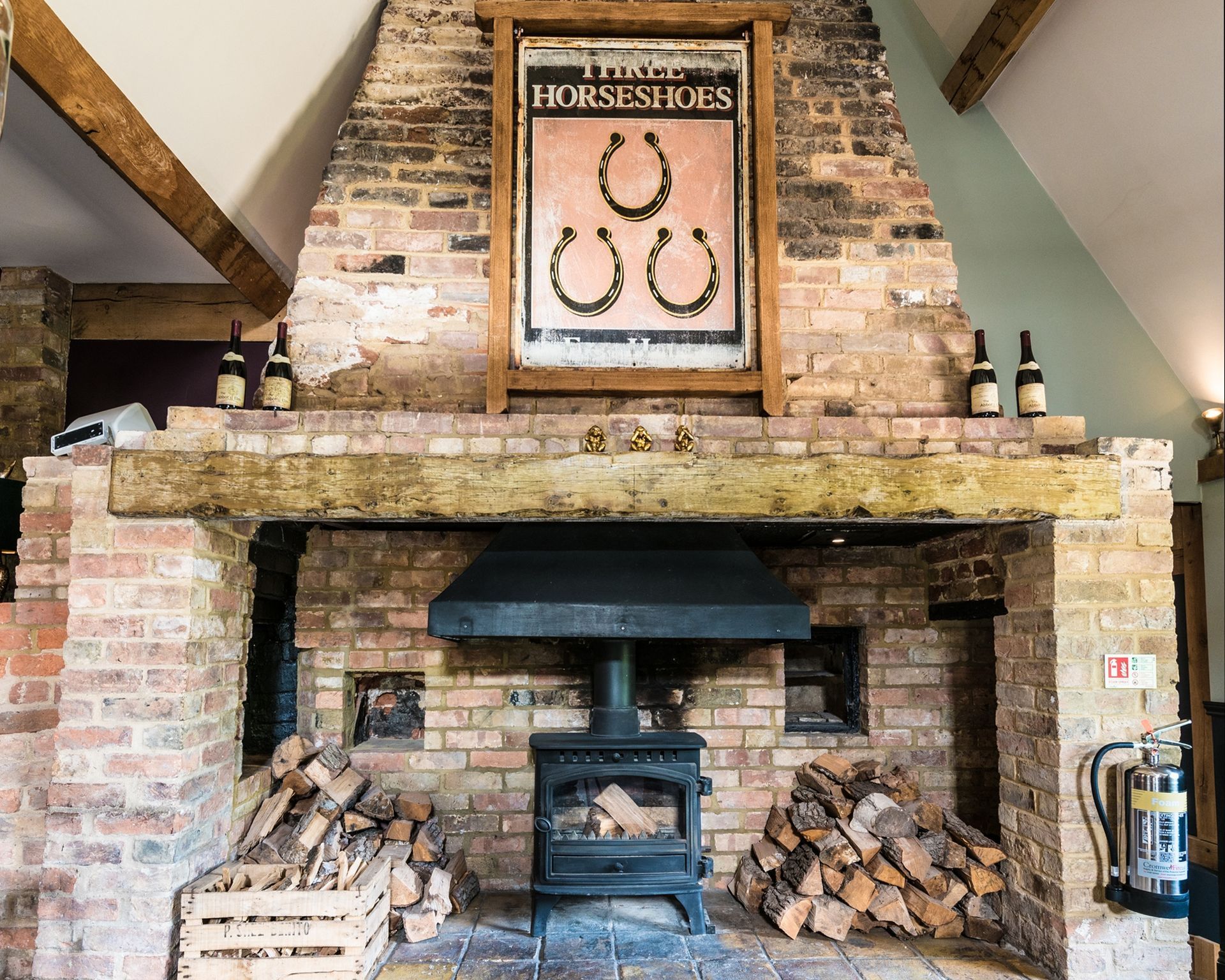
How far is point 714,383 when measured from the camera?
Result: 283cm

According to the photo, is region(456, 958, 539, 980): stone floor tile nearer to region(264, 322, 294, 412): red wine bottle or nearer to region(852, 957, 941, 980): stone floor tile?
region(852, 957, 941, 980): stone floor tile

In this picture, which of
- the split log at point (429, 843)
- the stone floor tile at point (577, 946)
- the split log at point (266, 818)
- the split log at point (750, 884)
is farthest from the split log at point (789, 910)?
the split log at point (266, 818)

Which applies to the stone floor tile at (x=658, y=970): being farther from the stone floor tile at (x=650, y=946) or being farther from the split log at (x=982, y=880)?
the split log at (x=982, y=880)

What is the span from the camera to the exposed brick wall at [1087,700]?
2.53 metres

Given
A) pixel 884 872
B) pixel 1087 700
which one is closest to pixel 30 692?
pixel 884 872

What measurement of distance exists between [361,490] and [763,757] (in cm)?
200

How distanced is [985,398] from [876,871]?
1.72m

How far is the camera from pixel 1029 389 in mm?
2916

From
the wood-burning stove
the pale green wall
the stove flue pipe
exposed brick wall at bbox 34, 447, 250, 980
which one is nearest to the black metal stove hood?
the wood-burning stove

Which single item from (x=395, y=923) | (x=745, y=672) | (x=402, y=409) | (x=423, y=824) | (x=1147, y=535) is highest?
(x=402, y=409)

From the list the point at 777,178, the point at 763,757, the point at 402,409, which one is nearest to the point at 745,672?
the point at 763,757

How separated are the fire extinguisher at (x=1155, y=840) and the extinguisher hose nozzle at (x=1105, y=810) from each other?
0.02 meters

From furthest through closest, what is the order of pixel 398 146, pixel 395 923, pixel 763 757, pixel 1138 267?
pixel 1138 267
pixel 763 757
pixel 398 146
pixel 395 923

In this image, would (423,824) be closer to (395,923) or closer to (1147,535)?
(395,923)
